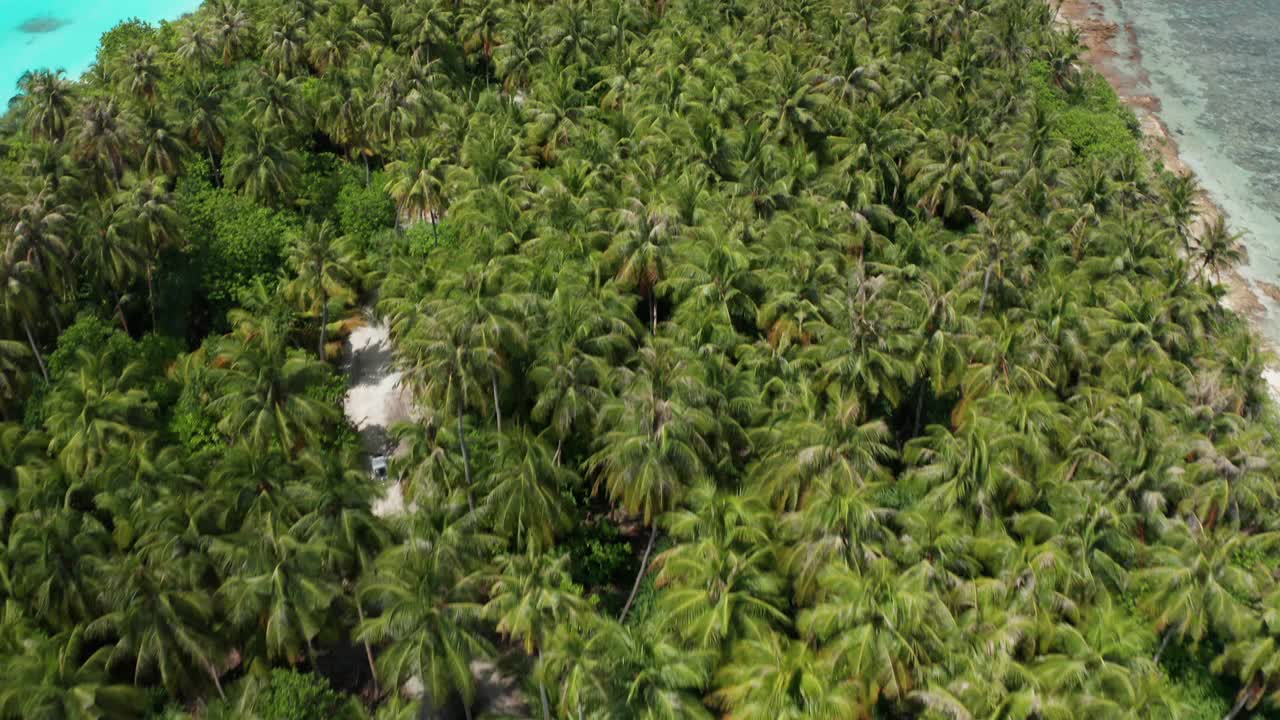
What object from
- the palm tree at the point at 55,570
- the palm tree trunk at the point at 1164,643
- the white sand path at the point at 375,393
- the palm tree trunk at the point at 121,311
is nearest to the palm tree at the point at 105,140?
the palm tree trunk at the point at 121,311

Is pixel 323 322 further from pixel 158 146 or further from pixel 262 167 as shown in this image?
pixel 158 146

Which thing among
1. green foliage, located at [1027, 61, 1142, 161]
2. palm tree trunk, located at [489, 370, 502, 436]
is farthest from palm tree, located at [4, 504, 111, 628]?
green foliage, located at [1027, 61, 1142, 161]

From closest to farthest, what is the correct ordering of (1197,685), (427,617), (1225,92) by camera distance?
(427,617), (1197,685), (1225,92)

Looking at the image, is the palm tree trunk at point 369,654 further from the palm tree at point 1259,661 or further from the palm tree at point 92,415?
the palm tree at point 1259,661

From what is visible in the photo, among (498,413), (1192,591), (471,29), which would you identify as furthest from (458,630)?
(471,29)

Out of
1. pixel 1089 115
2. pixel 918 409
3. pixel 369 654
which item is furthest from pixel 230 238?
pixel 1089 115

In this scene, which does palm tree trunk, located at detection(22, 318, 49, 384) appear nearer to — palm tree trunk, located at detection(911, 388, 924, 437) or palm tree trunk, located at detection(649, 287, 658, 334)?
palm tree trunk, located at detection(649, 287, 658, 334)

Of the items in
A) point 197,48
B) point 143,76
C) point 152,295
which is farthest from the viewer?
point 197,48
